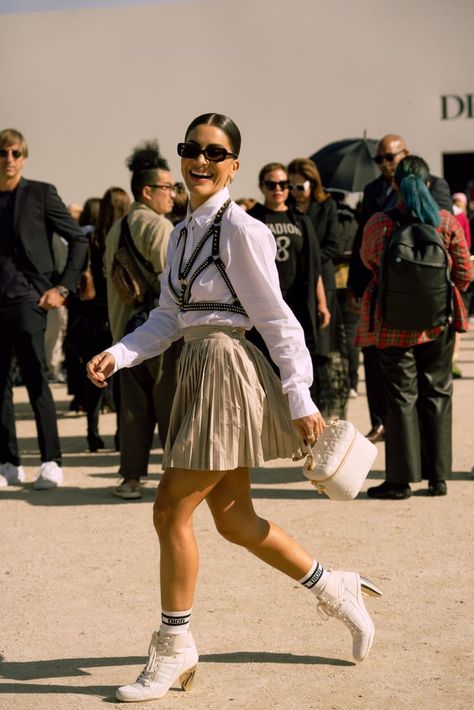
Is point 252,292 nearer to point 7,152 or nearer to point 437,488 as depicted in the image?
point 437,488

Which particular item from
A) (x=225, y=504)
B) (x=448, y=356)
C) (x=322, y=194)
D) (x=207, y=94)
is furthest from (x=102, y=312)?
(x=207, y=94)

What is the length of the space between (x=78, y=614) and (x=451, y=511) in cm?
245

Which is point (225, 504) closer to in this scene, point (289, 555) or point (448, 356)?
point (289, 555)

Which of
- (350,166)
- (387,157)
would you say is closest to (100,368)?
(387,157)

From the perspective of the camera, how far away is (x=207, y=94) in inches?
907

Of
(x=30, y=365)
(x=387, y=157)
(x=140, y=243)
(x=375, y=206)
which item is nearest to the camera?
(x=140, y=243)

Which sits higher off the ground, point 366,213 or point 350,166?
point 350,166

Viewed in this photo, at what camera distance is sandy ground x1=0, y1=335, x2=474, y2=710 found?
3891 mm

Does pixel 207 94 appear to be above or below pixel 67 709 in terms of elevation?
above

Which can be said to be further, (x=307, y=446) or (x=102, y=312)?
(x=102, y=312)

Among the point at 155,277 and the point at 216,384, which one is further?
the point at 155,277

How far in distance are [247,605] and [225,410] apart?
128cm

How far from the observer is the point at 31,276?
7355 mm

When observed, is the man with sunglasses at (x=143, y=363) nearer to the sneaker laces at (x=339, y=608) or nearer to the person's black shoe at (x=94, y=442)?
the person's black shoe at (x=94, y=442)
